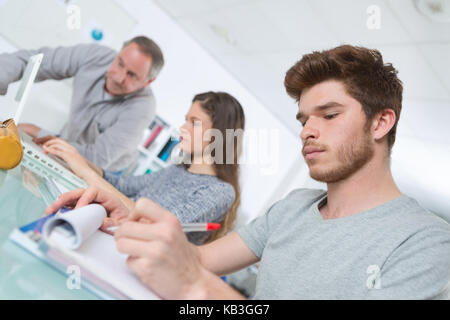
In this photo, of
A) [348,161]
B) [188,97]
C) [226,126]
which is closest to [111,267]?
[348,161]

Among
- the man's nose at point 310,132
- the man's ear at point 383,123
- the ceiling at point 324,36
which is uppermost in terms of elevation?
the ceiling at point 324,36

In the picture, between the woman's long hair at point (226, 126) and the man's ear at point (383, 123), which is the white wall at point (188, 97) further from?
the man's ear at point (383, 123)

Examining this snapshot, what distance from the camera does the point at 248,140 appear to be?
4.21 m

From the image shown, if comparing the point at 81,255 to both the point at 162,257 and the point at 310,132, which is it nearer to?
the point at 162,257

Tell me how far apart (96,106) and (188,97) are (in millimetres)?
1773

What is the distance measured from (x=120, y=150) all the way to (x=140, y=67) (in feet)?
1.61

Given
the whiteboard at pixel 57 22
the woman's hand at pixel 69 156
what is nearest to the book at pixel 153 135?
the whiteboard at pixel 57 22

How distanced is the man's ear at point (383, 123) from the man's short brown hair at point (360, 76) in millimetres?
14

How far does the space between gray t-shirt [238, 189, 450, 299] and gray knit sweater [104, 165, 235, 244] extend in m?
0.45

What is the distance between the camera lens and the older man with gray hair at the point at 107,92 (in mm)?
1689

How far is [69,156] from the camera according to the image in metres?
1.12

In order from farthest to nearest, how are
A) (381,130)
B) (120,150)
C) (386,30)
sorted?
(386,30)
(120,150)
(381,130)
